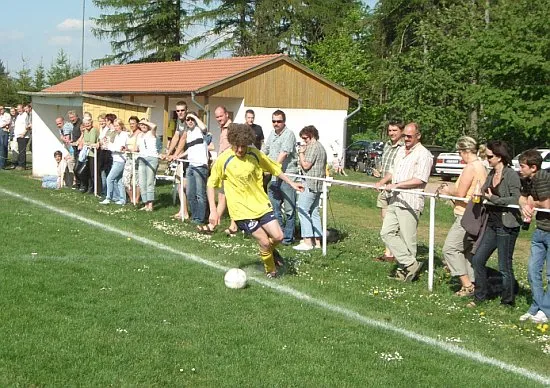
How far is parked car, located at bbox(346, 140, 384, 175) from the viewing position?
3652 cm

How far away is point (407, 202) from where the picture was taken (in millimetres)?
8938

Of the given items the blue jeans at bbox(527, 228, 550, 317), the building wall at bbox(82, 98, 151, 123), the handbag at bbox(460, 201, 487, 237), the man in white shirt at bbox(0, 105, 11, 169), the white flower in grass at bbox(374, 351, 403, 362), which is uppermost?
the building wall at bbox(82, 98, 151, 123)

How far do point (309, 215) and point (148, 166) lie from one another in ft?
15.2

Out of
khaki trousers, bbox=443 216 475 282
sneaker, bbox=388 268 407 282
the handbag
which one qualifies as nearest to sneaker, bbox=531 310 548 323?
the handbag

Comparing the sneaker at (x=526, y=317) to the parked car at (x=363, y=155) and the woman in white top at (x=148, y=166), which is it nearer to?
the woman in white top at (x=148, y=166)

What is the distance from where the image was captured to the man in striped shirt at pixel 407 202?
28.9 ft

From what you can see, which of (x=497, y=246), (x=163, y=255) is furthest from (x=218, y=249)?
(x=497, y=246)

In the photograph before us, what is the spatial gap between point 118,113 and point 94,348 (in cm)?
1411

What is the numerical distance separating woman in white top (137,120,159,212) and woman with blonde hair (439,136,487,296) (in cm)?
752

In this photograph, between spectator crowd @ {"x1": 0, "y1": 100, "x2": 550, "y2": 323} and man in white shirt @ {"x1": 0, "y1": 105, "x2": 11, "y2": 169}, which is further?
man in white shirt @ {"x1": 0, "y1": 105, "x2": 11, "y2": 169}

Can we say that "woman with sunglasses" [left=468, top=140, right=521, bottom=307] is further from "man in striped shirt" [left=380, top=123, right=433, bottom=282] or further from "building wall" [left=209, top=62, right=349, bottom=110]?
"building wall" [left=209, top=62, right=349, bottom=110]

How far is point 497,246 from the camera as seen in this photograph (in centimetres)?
774

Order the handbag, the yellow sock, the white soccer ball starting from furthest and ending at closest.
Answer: the yellow sock, the white soccer ball, the handbag

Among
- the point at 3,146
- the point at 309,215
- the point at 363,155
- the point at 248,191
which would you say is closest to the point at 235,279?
the point at 248,191
